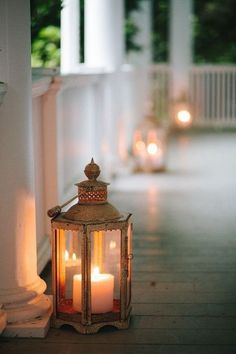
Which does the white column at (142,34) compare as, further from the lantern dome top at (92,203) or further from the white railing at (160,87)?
the lantern dome top at (92,203)

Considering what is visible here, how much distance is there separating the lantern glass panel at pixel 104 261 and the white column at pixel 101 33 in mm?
4650

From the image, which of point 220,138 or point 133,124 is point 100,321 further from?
point 220,138

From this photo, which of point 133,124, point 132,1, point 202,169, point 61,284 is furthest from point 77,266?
point 132,1

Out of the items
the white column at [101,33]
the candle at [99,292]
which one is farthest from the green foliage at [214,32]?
the candle at [99,292]

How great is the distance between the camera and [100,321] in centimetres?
329

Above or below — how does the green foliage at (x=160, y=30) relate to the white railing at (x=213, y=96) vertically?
Answer: above

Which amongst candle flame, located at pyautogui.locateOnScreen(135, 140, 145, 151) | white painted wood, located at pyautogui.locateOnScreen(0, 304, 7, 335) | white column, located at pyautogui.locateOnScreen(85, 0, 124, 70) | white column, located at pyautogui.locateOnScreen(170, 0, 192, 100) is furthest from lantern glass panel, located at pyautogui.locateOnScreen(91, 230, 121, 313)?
white column, located at pyautogui.locateOnScreen(170, 0, 192, 100)

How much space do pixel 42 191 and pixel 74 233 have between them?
139 cm

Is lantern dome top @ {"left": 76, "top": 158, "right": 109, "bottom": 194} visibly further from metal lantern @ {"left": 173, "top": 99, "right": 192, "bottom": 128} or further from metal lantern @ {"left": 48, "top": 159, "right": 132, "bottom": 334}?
metal lantern @ {"left": 173, "top": 99, "right": 192, "bottom": 128}

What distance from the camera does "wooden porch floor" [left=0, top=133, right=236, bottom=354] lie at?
317 centimetres

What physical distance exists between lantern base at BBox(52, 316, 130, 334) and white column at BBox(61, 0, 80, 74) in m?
2.96

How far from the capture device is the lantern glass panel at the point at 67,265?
327cm

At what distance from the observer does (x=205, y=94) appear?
13656mm

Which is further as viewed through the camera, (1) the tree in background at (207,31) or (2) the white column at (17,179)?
(1) the tree in background at (207,31)
